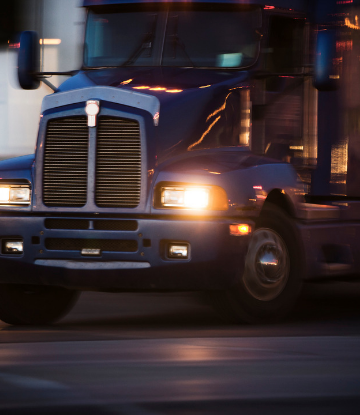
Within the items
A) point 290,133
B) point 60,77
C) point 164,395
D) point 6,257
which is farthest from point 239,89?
point 164,395

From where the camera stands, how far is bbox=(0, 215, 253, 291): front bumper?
8.77 meters

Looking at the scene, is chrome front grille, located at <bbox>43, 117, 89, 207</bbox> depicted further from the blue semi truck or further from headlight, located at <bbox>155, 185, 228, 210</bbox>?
headlight, located at <bbox>155, 185, 228, 210</bbox>

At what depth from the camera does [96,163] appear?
9.16 metres

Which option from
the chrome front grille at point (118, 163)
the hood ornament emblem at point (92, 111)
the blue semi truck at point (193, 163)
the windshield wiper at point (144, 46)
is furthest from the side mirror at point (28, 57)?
the chrome front grille at point (118, 163)

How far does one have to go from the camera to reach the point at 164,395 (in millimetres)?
5598

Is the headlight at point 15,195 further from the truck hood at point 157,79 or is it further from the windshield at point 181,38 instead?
the windshield at point 181,38

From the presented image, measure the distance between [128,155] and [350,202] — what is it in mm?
2635

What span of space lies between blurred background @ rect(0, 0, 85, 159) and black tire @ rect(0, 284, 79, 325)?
1884mm

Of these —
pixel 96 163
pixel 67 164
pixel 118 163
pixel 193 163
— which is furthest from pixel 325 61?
pixel 67 164

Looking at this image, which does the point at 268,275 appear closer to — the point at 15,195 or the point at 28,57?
the point at 15,195

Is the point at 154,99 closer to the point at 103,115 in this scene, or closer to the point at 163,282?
the point at 103,115

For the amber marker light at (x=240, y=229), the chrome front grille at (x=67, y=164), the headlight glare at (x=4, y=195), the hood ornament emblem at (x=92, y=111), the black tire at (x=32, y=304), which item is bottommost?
the black tire at (x=32, y=304)

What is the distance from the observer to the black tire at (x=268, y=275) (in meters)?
9.15

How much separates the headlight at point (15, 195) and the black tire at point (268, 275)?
1796mm
